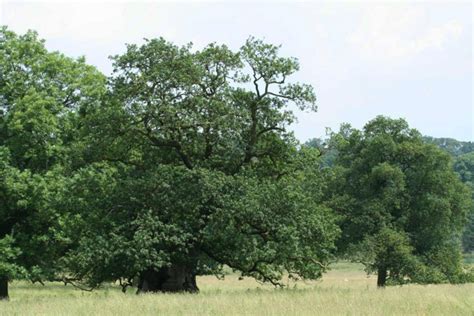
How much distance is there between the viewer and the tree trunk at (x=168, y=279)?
28.4 meters

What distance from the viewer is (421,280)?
41656 millimetres

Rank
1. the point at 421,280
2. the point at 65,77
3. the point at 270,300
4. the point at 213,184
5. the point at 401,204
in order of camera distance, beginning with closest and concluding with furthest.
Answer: the point at 270,300
the point at 213,184
the point at 65,77
the point at 421,280
the point at 401,204

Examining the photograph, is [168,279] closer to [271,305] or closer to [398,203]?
[271,305]

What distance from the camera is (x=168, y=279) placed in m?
28.5

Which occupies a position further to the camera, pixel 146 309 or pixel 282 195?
pixel 282 195

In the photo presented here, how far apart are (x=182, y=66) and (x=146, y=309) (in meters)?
→ 10.8

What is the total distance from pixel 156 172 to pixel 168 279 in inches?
175

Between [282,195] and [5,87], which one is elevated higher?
[5,87]

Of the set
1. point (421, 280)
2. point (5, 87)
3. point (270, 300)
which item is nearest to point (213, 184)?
point (270, 300)

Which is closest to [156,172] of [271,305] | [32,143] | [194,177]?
[194,177]

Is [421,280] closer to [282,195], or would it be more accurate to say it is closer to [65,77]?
[282,195]

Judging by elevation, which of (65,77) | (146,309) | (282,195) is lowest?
(146,309)

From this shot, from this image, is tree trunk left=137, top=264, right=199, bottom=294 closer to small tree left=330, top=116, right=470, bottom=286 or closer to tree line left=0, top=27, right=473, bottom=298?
tree line left=0, top=27, right=473, bottom=298

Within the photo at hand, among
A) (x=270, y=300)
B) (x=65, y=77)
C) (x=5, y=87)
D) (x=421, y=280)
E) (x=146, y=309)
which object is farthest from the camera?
(x=421, y=280)
